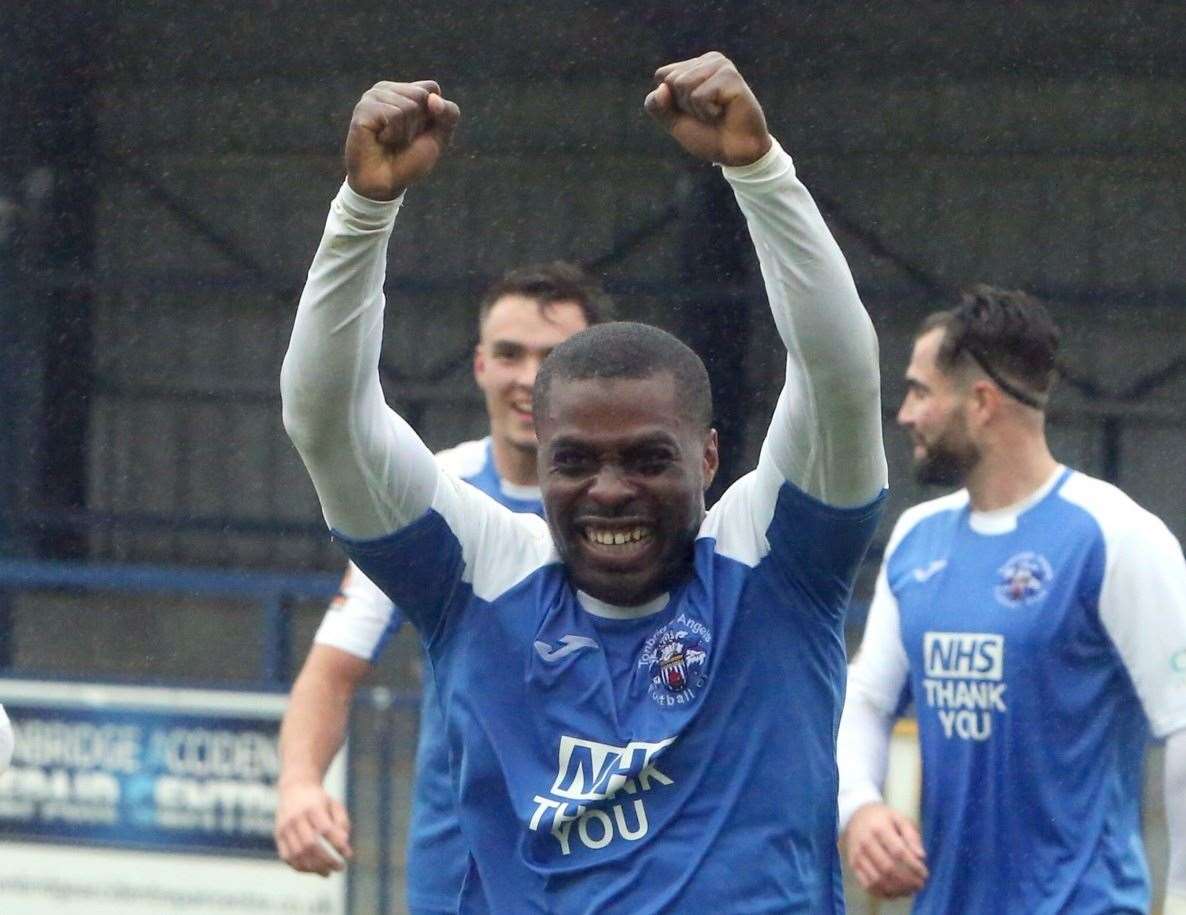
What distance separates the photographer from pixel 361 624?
4.37 metres

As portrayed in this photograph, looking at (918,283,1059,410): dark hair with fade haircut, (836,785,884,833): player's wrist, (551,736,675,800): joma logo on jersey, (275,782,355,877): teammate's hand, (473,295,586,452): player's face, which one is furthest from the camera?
(918,283,1059,410): dark hair with fade haircut

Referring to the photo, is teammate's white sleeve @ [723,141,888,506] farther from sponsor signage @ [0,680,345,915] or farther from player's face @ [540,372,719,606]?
sponsor signage @ [0,680,345,915]

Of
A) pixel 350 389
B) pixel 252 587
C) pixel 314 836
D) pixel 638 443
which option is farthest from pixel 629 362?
pixel 252 587

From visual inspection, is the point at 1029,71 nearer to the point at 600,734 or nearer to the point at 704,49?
the point at 704,49

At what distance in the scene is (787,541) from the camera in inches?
107

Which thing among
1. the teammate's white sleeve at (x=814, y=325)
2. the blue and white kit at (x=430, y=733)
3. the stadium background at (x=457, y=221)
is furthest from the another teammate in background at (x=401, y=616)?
the stadium background at (x=457, y=221)

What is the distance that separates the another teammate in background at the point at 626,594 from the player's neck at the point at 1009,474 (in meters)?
1.58

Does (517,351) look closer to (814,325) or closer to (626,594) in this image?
(626,594)

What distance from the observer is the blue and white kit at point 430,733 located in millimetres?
4031

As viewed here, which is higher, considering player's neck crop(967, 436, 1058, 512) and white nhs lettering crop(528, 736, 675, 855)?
player's neck crop(967, 436, 1058, 512)

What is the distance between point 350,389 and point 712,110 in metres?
0.57

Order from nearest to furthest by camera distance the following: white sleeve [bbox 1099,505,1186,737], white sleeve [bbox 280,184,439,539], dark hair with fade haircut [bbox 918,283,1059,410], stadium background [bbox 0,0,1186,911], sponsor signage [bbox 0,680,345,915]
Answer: white sleeve [bbox 280,184,439,539], white sleeve [bbox 1099,505,1186,737], dark hair with fade haircut [bbox 918,283,1059,410], sponsor signage [bbox 0,680,345,915], stadium background [bbox 0,0,1186,911]

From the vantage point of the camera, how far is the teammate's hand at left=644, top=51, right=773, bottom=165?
2422 mm

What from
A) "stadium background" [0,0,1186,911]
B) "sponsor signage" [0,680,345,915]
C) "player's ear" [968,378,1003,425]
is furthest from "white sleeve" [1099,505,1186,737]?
"stadium background" [0,0,1186,911]
